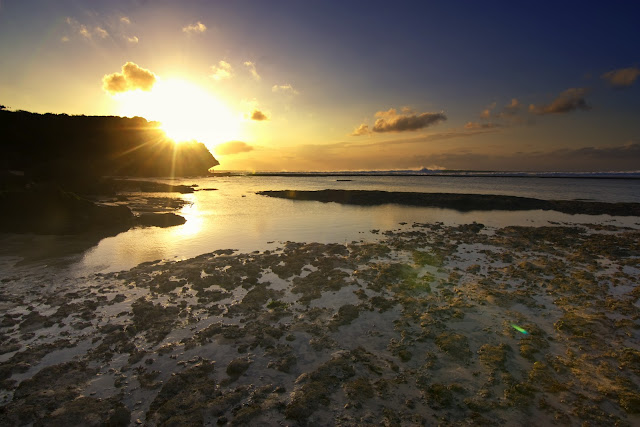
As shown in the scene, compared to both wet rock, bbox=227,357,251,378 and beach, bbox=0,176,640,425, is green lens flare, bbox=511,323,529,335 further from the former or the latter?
wet rock, bbox=227,357,251,378

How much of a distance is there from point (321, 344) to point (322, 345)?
0.05 metres

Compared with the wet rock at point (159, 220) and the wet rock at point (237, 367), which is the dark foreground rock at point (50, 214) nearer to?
the wet rock at point (159, 220)

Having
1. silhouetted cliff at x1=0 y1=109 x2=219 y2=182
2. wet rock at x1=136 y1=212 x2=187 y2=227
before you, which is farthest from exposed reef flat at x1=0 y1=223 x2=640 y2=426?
silhouetted cliff at x1=0 y1=109 x2=219 y2=182

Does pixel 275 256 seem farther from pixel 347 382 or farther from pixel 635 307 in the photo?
pixel 635 307

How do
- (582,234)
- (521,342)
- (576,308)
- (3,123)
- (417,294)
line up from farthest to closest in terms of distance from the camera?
(3,123) → (582,234) → (417,294) → (576,308) → (521,342)

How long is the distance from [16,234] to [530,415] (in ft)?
84.3

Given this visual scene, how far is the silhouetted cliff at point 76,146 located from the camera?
149 ft

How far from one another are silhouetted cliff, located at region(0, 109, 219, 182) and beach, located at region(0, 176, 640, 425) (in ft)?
120

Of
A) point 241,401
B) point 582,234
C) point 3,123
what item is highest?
point 3,123

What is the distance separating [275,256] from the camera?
48.1 feet

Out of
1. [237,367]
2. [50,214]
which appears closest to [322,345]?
[237,367]

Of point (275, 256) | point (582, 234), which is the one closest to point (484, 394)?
point (275, 256)

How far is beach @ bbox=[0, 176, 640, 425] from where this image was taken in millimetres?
5113

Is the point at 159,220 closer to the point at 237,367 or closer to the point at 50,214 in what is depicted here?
the point at 50,214
